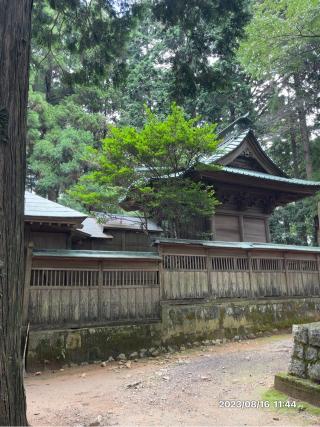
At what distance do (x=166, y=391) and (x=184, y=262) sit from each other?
4821 millimetres

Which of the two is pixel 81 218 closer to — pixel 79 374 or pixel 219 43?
pixel 79 374

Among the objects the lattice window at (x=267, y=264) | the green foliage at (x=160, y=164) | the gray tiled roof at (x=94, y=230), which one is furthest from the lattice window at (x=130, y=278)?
the gray tiled roof at (x=94, y=230)

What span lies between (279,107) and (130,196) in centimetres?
1627

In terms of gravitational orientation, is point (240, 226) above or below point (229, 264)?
above

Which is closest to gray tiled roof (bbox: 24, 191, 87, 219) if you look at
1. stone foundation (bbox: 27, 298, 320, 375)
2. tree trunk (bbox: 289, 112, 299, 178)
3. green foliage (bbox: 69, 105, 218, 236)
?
green foliage (bbox: 69, 105, 218, 236)

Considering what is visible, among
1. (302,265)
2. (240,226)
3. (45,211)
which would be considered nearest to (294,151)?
(240,226)

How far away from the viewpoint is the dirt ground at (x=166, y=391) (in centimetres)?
496

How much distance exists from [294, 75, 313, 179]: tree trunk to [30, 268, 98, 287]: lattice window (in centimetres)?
1651

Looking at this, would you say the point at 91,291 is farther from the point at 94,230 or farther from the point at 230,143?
the point at 230,143

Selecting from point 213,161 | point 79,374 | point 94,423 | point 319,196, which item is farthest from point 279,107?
point 94,423

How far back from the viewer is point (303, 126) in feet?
73.4

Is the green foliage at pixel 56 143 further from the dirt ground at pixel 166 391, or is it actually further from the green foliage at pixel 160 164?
the dirt ground at pixel 166 391

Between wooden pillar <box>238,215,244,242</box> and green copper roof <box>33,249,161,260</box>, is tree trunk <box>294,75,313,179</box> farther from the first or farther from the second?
green copper roof <box>33,249,161,260</box>

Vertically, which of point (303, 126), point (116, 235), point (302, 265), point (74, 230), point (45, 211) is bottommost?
point (302, 265)
